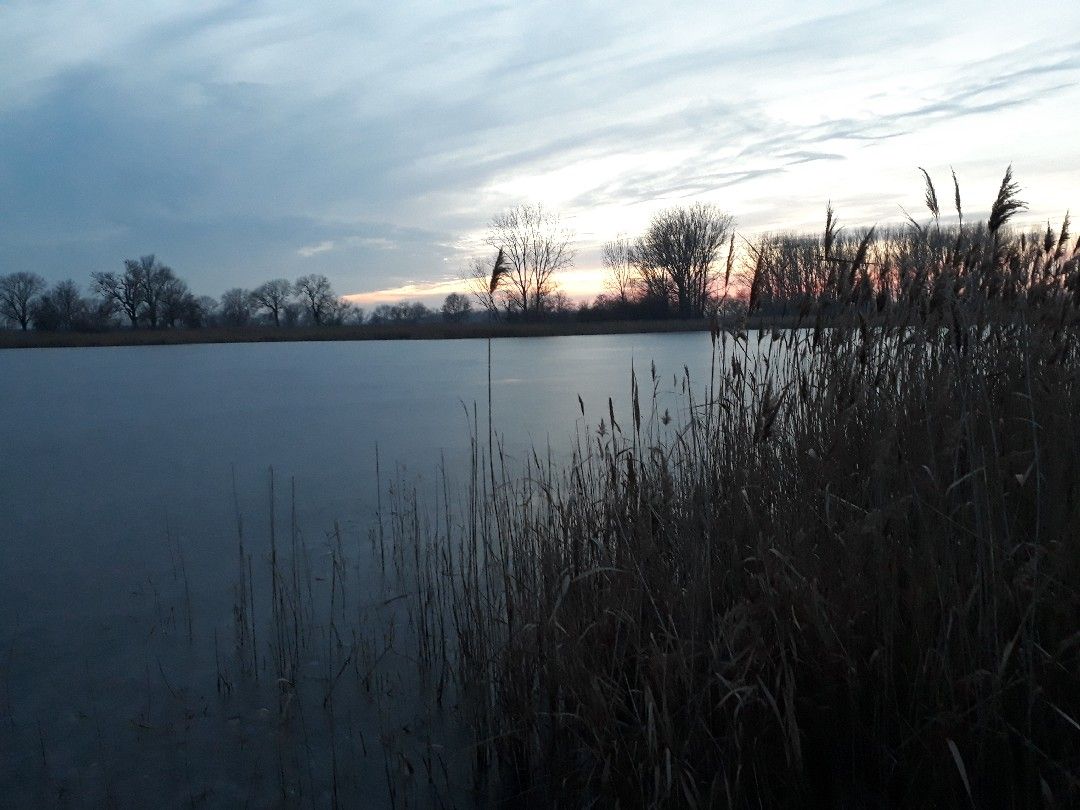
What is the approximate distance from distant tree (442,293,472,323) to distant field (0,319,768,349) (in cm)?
1177

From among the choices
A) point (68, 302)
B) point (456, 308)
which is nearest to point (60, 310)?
point (68, 302)

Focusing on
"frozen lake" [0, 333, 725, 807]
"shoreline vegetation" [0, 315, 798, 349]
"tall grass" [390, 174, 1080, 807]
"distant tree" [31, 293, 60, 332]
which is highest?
"distant tree" [31, 293, 60, 332]

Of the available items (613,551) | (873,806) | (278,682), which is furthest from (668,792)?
(278,682)

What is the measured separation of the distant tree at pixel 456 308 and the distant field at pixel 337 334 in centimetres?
1177

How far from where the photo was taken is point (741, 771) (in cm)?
170

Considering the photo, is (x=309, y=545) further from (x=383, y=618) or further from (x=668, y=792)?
(x=668, y=792)

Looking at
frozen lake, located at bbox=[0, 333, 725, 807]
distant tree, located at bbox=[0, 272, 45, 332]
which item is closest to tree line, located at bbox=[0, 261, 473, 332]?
distant tree, located at bbox=[0, 272, 45, 332]

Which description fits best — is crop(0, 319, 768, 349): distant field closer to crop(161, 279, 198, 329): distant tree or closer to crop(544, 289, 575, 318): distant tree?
crop(544, 289, 575, 318): distant tree

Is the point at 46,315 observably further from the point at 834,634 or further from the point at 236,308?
the point at 834,634

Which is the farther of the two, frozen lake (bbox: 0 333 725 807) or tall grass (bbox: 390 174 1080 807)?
frozen lake (bbox: 0 333 725 807)

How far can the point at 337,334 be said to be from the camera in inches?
1358

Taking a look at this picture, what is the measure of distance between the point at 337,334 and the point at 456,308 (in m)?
18.7

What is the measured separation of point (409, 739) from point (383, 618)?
0.93 meters

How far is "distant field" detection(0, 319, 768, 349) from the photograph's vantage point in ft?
103
